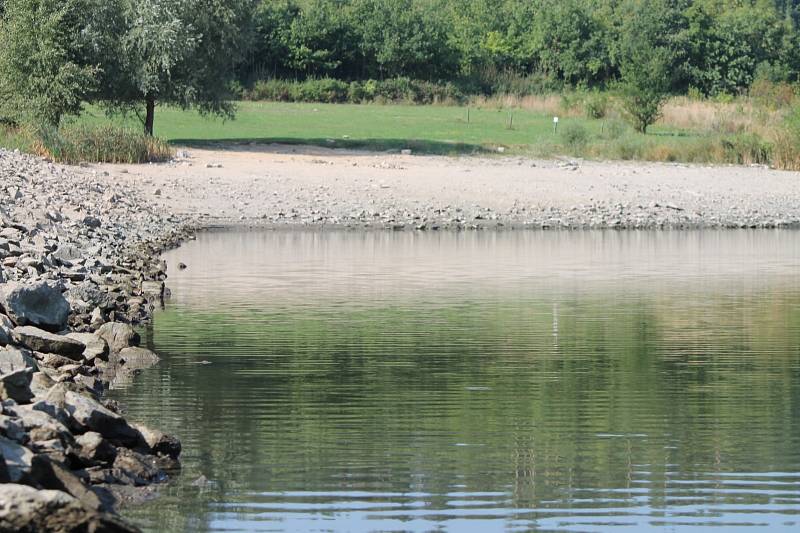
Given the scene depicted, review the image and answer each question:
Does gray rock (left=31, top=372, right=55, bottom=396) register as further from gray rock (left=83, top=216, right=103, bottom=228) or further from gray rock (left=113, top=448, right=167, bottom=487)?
gray rock (left=83, top=216, right=103, bottom=228)

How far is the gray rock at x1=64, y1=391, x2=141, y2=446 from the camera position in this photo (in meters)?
9.17

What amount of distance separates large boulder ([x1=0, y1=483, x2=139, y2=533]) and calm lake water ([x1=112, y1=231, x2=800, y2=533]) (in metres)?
1.27

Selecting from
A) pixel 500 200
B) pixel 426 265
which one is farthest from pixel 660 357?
pixel 500 200

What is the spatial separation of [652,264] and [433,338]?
9231mm

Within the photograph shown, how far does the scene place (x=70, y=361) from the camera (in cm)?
1210

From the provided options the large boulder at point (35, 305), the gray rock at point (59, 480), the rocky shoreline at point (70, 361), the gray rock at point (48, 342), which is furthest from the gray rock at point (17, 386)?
the large boulder at point (35, 305)

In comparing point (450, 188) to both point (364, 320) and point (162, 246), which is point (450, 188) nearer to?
point (162, 246)

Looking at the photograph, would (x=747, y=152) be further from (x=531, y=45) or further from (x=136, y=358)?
(x=531, y=45)

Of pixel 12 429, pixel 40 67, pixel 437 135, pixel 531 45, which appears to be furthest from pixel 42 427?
pixel 531 45

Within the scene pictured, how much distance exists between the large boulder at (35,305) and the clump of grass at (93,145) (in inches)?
849

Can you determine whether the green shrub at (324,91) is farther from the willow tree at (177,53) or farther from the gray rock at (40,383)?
the gray rock at (40,383)

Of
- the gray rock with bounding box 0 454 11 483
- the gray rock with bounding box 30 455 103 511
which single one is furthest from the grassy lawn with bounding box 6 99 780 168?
the gray rock with bounding box 0 454 11 483

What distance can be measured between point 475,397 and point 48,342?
3368 mm

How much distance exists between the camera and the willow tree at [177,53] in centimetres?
3991
